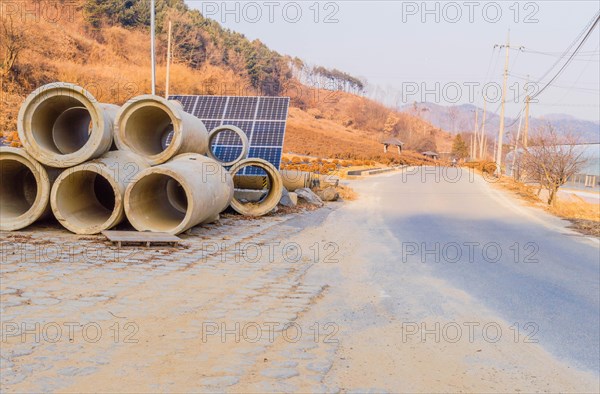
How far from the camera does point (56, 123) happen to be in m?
11.0

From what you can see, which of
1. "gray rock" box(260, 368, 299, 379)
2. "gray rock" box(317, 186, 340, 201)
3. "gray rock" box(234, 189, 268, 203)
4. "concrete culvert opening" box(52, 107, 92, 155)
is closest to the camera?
"gray rock" box(260, 368, 299, 379)

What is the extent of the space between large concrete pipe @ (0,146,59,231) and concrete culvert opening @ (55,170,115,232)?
293mm

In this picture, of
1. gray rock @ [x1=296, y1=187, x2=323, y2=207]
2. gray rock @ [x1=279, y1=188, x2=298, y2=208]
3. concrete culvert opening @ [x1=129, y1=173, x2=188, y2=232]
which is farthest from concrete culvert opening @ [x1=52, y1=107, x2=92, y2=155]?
gray rock @ [x1=296, y1=187, x2=323, y2=207]

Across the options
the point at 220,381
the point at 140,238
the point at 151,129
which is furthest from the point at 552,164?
the point at 220,381

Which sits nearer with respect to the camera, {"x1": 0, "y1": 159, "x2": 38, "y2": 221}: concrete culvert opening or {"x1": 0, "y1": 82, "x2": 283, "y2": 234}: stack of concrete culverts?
{"x1": 0, "y1": 82, "x2": 283, "y2": 234}: stack of concrete culverts

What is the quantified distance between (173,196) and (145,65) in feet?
160

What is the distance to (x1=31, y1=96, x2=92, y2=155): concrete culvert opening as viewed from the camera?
10.1 meters

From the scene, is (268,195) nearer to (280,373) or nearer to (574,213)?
(574,213)

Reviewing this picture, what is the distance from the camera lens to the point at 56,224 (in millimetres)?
10539

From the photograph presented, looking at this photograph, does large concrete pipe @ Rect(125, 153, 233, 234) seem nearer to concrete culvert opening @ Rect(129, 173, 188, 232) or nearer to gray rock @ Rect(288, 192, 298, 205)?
concrete culvert opening @ Rect(129, 173, 188, 232)

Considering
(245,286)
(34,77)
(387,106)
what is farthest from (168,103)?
(387,106)

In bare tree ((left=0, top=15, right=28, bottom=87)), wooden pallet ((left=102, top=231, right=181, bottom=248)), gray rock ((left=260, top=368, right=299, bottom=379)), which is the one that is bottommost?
gray rock ((left=260, top=368, right=299, bottom=379))

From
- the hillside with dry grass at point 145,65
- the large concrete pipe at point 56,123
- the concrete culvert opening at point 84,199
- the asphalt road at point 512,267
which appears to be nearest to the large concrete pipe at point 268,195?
the asphalt road at point 512,267

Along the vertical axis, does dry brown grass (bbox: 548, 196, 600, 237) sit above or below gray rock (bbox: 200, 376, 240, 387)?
above
